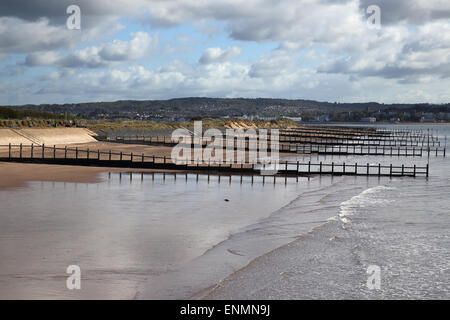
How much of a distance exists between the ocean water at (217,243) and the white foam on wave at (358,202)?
3.8 inches

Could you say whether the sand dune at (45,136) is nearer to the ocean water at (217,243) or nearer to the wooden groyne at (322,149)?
the wooden groyne at (322,149)

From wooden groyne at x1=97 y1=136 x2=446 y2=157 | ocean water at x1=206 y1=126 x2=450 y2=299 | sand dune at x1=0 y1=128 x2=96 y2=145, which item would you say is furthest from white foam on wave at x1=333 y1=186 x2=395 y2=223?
sand dune at x1=0 y1=128 x2=96 y2=145

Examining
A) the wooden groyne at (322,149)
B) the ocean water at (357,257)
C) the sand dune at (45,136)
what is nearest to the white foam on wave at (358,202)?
the ocean water at (357,257)

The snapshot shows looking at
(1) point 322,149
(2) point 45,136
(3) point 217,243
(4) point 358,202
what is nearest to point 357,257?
(3) point 217,243

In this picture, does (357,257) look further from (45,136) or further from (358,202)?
(45,136)

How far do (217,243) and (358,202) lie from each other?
41.3 ft

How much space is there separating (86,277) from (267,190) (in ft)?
62.9

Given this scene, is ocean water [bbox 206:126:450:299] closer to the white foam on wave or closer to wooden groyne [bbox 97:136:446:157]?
the white foam on wave

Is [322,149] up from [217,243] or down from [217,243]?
up

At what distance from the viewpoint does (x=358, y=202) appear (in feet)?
89.4

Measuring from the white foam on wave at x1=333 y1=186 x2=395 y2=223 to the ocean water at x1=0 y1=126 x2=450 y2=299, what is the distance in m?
0.10
